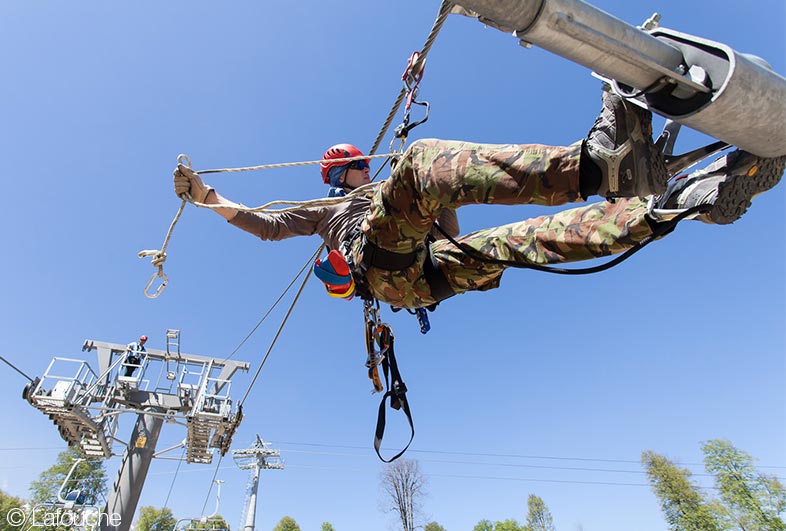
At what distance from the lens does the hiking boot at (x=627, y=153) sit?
214cm

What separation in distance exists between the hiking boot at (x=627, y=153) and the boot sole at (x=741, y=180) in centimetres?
27

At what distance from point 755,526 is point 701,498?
400cm

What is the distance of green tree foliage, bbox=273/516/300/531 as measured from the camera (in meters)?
47.6

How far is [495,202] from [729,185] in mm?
1087

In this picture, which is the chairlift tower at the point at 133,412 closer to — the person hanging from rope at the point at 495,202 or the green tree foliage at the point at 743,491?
the person hanging from rope at the point at 495,202

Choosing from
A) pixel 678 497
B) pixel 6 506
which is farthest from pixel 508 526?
pixel 6 506

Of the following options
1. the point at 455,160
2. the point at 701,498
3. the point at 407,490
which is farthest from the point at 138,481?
the point at 701,498

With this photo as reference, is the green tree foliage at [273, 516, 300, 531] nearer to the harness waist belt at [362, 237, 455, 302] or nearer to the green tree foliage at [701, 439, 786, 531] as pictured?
the green tree foliage at [701, 439, 786, 531]

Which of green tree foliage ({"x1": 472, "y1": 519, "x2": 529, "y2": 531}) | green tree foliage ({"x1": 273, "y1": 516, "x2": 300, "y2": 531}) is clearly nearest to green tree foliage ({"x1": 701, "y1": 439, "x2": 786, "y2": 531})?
green tree foliage ({"x1": 472, "y1": 519, "x2": 529, "y2": 531})

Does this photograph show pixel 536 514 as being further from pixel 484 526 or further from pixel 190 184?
pixel 190 184

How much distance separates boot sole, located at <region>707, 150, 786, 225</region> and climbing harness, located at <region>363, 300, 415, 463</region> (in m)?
2.88

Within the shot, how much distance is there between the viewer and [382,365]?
4.61 metres

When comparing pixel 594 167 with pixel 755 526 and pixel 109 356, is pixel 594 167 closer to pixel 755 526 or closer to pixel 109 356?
pixel 109 356

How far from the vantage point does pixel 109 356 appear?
41.6 ft
